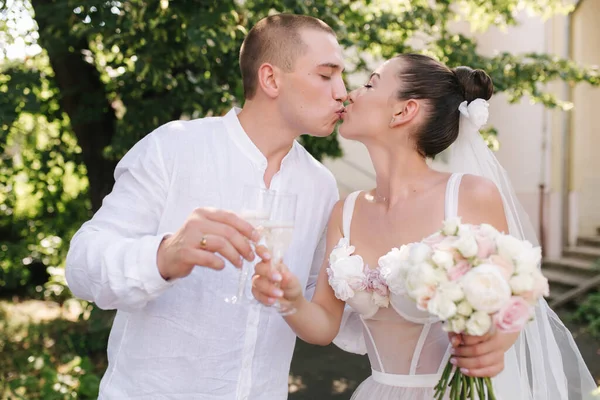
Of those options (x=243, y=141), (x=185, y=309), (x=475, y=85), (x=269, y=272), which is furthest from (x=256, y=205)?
(x=475, y=85)

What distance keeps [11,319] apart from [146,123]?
4.83 meters

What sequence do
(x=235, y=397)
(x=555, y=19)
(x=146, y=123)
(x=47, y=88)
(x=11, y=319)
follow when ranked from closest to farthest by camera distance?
(x=235, y=397), (x=146, y=123), (x=47, y=88), (x=11, y=319), (x=555, y=19)

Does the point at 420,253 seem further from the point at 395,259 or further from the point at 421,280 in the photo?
the point at 395,259

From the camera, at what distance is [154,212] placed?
227 cm

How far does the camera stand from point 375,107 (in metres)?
2.55

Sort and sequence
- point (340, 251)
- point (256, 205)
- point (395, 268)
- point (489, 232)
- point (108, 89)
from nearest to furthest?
point (256, 205)
point (489, 232)
point (395, 268)
point (340, 251)
point (108, 89)

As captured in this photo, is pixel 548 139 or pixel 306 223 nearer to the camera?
pixel 306 223

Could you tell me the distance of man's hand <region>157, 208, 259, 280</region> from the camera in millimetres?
1592

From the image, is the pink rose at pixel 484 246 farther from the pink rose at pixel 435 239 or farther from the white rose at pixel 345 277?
the white rose at pixel 345 277

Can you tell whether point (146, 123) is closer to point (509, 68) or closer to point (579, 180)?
point (509, 68)

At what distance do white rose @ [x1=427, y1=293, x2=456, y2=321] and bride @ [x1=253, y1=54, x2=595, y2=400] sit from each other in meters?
0.58

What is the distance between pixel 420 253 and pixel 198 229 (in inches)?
24.4

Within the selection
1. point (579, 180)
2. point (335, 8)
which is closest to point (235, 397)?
point (335, 8)

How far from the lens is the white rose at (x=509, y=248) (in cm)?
173
